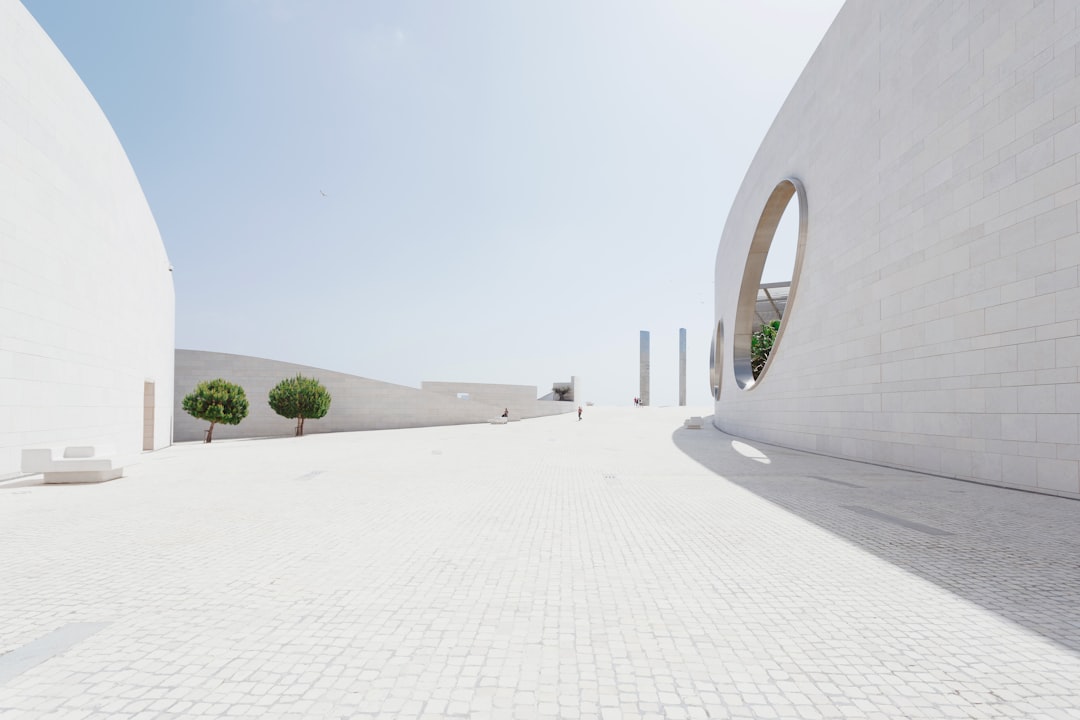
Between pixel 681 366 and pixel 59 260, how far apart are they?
55937mm

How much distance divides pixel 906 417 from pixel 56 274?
16.9 metres

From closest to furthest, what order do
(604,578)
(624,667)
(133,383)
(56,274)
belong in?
(624,667), (604,578), (56,274), (133,383)

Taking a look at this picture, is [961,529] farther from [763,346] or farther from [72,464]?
[763,346]

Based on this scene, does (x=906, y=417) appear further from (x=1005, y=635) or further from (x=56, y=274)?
(x=56, y=274)

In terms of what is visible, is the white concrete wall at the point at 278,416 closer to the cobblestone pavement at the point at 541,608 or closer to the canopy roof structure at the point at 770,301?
the canopy roof structure at the point at 770,301

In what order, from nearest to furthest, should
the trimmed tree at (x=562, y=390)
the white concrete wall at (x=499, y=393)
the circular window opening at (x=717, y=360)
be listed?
the circular window opening at (x=717, y=360) < the white concrete wall at (x=499, y=393) < the trimmed tree at (x=562, y=390)

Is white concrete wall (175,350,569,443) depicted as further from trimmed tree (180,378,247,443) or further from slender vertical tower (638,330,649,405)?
slender vertical tower (638,330,649,405)

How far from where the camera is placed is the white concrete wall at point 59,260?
895cm

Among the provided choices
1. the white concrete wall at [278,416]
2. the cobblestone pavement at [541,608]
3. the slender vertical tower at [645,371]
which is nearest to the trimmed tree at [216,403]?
the white concrete wall at [278,416]

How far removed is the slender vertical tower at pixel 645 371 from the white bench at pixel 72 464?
52.4 metres

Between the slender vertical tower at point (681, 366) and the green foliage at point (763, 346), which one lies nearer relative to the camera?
the green foliage at point (763, 346)

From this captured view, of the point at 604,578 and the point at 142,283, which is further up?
the point at 142,283

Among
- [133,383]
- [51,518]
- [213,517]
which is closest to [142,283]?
[133,383]

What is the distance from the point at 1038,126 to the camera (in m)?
7.77
